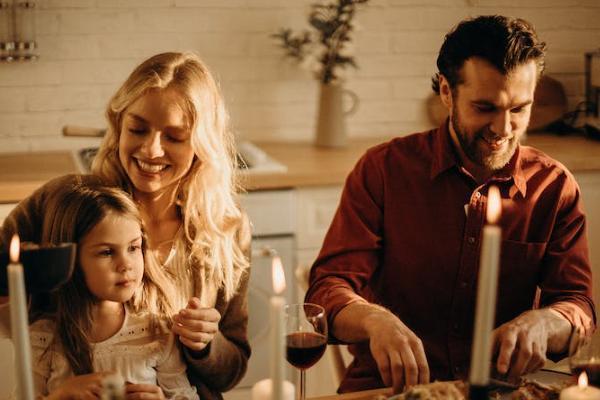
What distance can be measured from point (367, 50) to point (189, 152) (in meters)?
1.80

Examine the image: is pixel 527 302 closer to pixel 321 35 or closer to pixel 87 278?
pixel 87 278

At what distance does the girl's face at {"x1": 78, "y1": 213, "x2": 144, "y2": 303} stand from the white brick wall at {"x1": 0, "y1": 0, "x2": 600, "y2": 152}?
168 cm

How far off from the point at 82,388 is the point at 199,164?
624mm

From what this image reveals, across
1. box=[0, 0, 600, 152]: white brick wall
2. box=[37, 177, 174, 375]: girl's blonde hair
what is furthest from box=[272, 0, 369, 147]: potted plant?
box=[37, 177, 174, 375]: girl's blonde hair

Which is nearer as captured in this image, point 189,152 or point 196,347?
point 196,347

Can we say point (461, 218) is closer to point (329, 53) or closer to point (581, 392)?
point (581, 392)

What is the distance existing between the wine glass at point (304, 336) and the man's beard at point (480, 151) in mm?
660

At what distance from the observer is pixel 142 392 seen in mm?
1400

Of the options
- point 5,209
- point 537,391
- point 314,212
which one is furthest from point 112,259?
point 314,212

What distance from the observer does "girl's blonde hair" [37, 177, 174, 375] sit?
1580 mm

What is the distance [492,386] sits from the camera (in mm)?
1432

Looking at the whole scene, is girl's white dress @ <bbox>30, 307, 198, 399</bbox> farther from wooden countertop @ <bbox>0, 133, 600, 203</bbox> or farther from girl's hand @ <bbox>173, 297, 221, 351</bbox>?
wooden countertop @ <bbox>0, 133, 600, 203</bbox>

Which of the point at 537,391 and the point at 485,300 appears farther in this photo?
the point at 537,391

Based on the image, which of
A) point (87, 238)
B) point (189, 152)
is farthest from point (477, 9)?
point (87, 238)
